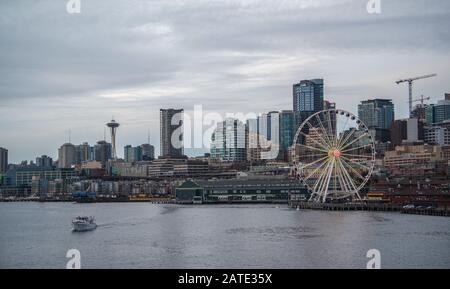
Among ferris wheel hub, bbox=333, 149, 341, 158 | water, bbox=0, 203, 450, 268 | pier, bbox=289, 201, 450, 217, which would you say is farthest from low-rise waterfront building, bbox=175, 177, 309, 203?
water, bbox=0, 203, 450, 268

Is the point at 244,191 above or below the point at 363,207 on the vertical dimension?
above

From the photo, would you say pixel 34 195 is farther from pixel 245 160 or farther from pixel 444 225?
pixel 444 225

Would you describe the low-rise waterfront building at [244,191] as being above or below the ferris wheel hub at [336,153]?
below

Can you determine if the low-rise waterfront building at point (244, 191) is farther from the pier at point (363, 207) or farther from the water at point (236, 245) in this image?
the water at point (236, 245)

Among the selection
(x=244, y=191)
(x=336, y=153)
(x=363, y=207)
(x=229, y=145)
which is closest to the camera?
(x=336, y=153)

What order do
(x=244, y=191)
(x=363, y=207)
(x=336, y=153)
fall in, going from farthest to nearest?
1. (x=244, y=191)
2. (x=363, y=207)
3. (x=336, y=153)

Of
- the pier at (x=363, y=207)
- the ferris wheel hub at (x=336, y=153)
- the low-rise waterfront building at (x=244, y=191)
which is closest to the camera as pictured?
the pier at (x=363, y=207)

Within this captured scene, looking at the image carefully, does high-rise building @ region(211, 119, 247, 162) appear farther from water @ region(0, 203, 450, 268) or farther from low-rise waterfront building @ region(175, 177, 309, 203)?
water @ region(0, 203, 450, 268)

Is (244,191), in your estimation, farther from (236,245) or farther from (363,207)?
(236,245)

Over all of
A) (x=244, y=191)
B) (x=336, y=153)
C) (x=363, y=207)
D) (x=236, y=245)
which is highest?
(x=336, y=153)

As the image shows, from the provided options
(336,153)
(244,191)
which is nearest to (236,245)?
(336,153)

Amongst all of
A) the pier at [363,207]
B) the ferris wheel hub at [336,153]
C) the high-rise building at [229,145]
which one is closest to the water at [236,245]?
the pier at [363,207]

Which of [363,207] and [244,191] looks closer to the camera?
[363,207]

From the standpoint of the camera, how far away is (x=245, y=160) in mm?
79750
